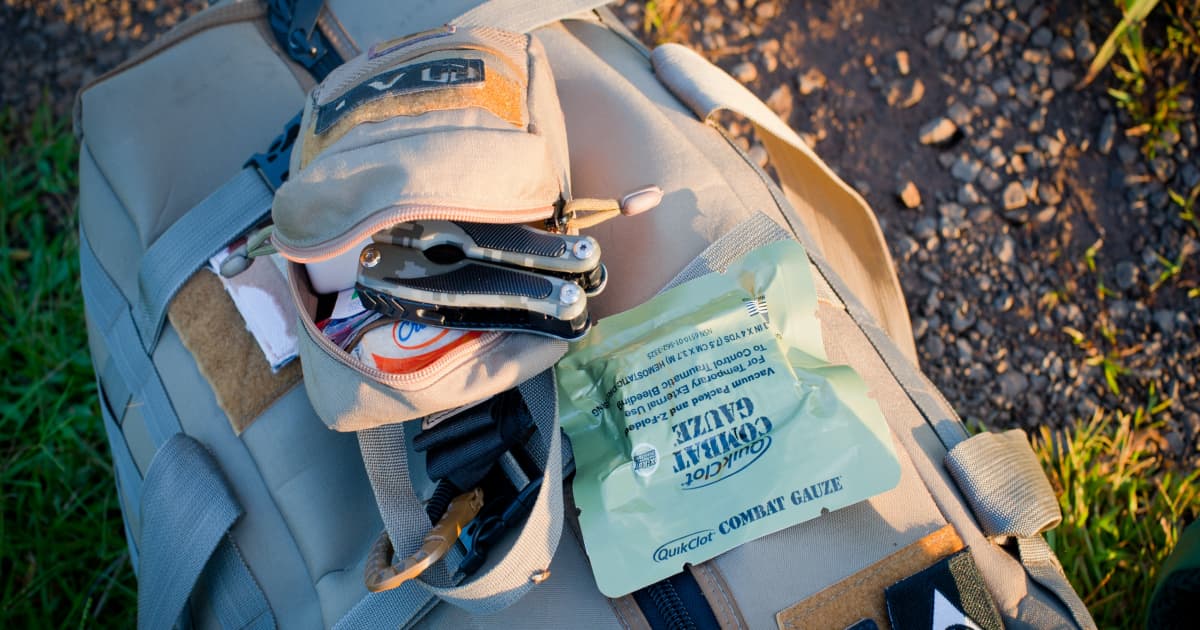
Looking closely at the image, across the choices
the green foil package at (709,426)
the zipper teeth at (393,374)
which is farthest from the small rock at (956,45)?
the zipper teeth at (393,374)

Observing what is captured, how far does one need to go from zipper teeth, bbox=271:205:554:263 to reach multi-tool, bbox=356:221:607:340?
3 cm

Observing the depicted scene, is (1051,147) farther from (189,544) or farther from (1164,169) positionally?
(189,544)

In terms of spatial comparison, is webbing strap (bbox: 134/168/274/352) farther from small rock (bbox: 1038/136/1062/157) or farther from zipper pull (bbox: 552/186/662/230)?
small rock (bbox: 1038/136/1062/157)

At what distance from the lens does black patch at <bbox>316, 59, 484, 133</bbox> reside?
4.05 ft

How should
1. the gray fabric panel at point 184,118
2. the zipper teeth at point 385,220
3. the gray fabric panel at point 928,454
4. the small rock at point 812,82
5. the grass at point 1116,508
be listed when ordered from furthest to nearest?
the small rock at point 812,82 → the grass at point 1116,508 → the gray fabric panel at point 184,118 → the gray fabric panel at point 928,454 → the zipper teeth at point 385,220

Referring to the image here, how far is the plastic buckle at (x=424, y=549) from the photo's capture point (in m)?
1.18

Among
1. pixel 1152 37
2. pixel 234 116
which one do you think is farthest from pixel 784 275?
pixel 1152 37

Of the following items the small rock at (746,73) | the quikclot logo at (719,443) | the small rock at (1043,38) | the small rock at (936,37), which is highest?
the small rock at (746,73)

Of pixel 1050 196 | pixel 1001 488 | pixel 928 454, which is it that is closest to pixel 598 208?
pixel 928 454

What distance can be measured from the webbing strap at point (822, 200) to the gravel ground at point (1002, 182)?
1.34ft

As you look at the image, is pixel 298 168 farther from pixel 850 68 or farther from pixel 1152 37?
pixel 1152 37

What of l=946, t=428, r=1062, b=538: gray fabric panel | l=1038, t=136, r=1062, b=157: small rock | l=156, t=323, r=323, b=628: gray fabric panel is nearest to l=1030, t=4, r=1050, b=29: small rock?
l=1038, t=136, r=1062, b=157: small rock

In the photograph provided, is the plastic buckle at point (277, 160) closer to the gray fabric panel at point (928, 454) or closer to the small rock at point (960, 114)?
the gray fabric panel at point (928, 454)

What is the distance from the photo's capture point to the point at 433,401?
1.14 meters
